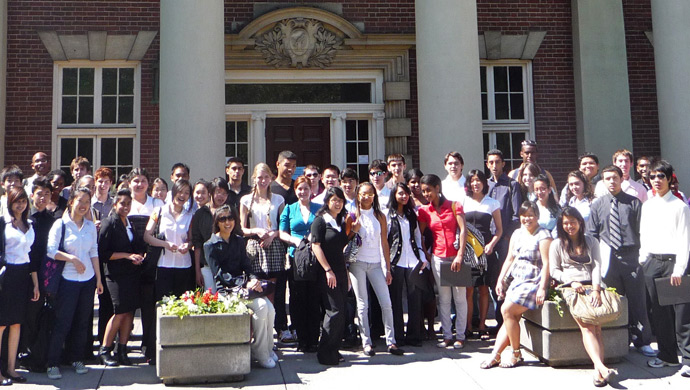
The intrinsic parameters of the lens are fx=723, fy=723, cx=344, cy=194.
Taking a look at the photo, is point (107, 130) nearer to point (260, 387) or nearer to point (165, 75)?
point (165, 75)

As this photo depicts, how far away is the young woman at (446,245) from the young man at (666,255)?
1709 mm

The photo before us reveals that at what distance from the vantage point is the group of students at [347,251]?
6.26 m

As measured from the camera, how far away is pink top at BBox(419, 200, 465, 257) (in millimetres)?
7230

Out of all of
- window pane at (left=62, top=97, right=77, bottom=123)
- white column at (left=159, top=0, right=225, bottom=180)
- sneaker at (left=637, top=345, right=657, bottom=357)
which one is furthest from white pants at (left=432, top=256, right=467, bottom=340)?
window pane at (left=62, top=97, right=77, bottom=123)

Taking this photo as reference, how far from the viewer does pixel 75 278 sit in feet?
20.6

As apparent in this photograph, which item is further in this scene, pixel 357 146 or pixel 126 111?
pixel 357 146

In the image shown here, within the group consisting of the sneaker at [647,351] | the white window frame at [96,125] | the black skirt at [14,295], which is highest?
the white window frame at [96,125]

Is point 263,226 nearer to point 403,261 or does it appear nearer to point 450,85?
point 403,261

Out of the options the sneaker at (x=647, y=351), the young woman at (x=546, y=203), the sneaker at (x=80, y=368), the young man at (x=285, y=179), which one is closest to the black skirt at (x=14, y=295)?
the sneaker at (x=80, y=368)

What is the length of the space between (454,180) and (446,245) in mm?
942

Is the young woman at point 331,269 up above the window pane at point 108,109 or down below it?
below

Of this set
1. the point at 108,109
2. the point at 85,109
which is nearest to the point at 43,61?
the point at 85,109

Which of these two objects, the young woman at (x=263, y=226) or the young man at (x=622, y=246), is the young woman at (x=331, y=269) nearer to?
the young woman at (x=263, y=226)

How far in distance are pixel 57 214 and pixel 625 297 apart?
5334 mm
